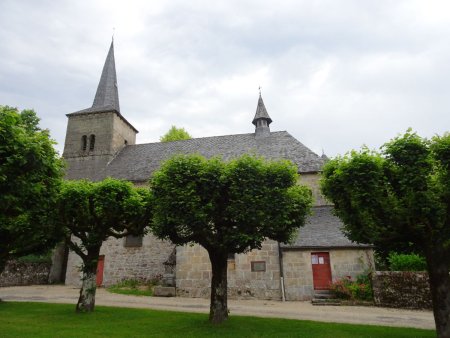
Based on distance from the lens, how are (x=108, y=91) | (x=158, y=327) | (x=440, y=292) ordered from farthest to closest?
(x=108, y=91) < (x=158, y=327) < (x=440, y=292)

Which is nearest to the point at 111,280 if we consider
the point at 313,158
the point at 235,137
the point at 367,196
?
the point at 235,137

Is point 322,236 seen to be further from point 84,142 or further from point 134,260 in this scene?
point 84,142

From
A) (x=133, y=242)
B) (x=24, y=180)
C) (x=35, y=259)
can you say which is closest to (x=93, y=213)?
(x=24, y=180)

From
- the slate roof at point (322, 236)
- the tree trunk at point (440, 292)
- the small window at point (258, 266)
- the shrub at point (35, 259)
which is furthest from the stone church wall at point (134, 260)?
the tree trunk at point (440, 292)

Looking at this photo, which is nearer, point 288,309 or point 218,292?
point 218,292

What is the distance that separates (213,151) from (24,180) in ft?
66.7

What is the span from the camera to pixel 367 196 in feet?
33.2

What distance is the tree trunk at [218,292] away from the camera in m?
11.7

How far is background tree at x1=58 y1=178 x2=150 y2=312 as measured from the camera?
1416 cm

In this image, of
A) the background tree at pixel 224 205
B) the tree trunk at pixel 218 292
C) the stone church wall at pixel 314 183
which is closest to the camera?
the tree trunk at pixel 218 292

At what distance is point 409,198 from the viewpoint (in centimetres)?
965

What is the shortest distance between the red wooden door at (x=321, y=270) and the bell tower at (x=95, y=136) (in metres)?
19.5

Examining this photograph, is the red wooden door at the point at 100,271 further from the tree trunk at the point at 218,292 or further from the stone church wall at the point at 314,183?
the stone church wall at the point at 314,183

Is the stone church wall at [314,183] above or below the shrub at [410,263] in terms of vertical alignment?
above
